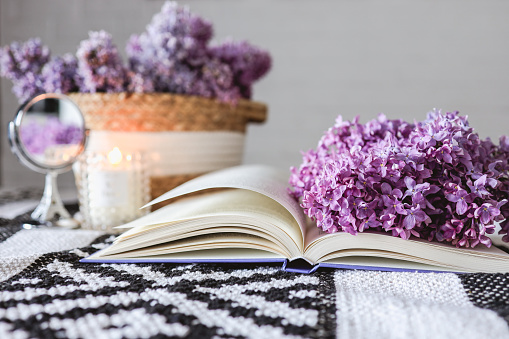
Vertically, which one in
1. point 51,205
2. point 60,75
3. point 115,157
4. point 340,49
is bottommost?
point 51,205

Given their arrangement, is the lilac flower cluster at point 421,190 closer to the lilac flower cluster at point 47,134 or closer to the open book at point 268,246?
the open book at point 268,246

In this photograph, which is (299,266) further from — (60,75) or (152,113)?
(60,75)

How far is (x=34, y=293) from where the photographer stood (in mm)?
497

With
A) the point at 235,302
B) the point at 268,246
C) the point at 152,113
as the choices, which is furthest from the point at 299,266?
the point at 152,113

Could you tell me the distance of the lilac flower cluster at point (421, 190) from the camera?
1.87 ft

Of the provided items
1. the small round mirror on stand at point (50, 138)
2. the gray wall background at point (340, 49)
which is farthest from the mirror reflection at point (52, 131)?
the gray wall background at point (340, 49)

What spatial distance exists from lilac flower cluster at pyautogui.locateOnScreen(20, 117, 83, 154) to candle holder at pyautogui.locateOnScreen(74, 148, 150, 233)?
9cm

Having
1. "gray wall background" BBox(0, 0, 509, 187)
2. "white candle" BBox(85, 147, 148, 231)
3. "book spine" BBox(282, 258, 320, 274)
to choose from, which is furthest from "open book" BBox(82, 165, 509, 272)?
"gray wall background" BBox(0, 0, 509, 187)

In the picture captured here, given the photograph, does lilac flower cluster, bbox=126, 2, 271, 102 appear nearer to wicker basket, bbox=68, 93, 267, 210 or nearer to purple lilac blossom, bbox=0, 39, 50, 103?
wicker basket, bbox=68, 93, 267, 210

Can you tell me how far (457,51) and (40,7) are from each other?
224 cm

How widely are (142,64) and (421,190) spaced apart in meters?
0.71

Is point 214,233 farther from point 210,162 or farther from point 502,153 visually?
point 210,162

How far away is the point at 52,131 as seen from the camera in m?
0.97

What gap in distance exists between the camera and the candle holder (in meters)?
0.89
